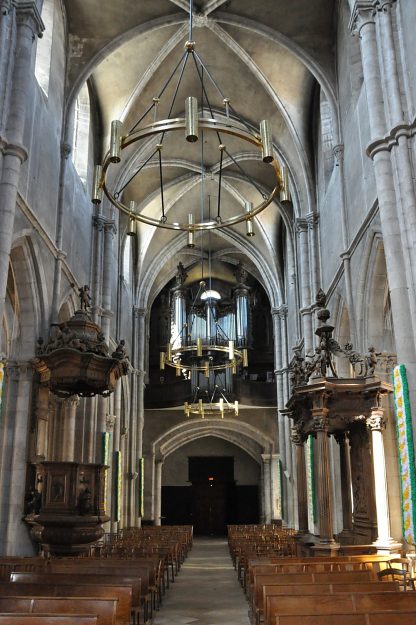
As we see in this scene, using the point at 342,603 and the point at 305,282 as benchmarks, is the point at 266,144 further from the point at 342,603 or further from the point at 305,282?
the point at 305,282

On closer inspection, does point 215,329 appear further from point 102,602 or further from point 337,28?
point 102,602

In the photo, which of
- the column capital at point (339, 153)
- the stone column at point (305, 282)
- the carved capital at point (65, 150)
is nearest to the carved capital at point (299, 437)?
the stone column at point (305, 282)

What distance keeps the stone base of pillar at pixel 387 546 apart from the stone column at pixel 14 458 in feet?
23.0

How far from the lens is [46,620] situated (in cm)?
506

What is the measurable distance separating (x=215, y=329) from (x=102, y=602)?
88.3 ft

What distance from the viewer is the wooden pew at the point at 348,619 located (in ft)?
17.5

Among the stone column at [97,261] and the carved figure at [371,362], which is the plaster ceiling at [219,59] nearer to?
the stone column at [97,261]

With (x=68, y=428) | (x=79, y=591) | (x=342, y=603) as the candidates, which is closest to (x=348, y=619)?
(x=342, y=603)

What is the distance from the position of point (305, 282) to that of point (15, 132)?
11.4m

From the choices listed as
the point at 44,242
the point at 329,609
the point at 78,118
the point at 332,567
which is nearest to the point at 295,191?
the point at 78,118

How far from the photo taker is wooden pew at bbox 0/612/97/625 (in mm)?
5012

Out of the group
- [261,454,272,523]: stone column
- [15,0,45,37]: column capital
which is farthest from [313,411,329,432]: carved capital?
[261,454,272,523]: stone column

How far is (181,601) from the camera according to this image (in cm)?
1227

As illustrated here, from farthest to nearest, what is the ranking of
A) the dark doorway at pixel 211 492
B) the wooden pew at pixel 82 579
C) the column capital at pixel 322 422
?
the dark doorway at pixel 211 492, the column capital at pixel 322 422, the wooden pew at pixel 82 579
